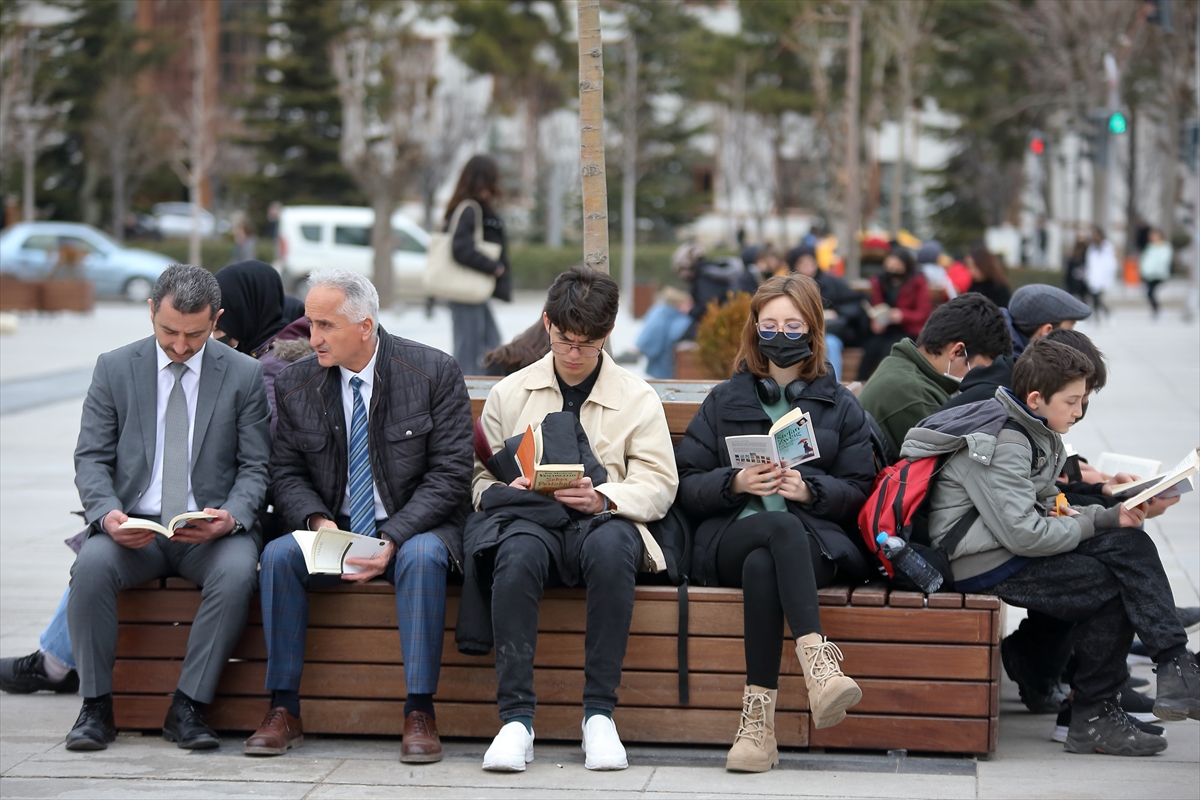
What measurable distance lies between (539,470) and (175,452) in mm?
1230

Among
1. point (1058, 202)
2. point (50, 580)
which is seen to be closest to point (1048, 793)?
point (50, 580)

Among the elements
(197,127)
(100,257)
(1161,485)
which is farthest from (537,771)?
(197,127)

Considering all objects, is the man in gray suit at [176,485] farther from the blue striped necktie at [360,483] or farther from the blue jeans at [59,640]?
the blue jeans at [59,640]

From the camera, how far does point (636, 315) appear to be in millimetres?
25953

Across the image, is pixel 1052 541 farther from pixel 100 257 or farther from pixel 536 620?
pixel 100 257

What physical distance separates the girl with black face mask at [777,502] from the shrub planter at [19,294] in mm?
21296

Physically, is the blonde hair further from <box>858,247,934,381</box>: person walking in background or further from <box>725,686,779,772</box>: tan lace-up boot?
<box>858,247,934,381</box>: person walking in background

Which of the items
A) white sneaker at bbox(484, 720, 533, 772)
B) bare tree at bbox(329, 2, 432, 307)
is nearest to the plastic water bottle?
white sneaker at bbox(484, 720, 533, 772)

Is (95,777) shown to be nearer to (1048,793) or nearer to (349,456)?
(349,456)

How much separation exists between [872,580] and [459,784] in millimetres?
1481

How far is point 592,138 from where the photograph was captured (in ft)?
20.0

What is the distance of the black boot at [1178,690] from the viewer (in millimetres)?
4262

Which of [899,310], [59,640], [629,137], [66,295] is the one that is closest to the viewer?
[59,640]

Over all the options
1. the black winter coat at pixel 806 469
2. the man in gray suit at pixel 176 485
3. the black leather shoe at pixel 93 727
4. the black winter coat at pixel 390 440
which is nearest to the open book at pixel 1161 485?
the black winter coat at pixel 806 469
